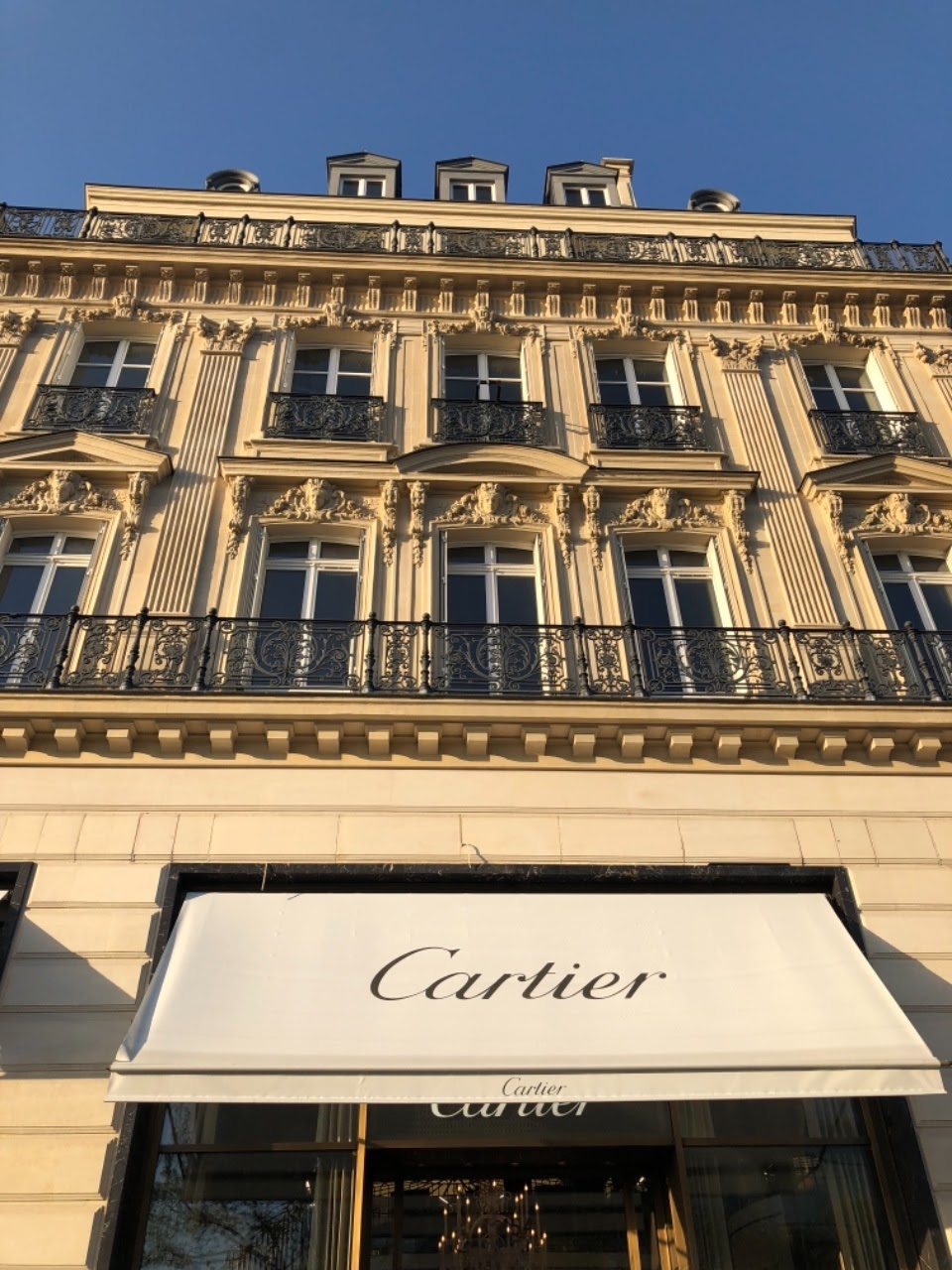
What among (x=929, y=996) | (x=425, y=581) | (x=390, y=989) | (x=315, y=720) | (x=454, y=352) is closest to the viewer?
(x=390, y=989)

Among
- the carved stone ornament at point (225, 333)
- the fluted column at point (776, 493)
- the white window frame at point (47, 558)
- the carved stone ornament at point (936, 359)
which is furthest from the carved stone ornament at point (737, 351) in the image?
the white window frame at point (47, 558)

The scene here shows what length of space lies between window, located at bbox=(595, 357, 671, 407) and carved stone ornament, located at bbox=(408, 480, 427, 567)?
2849mm

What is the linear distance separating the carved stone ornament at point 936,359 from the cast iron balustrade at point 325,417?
7.12 meters

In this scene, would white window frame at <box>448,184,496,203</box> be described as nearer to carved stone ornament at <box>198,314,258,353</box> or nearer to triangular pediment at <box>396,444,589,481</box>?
carved stone ornament at <box>198,314,258,353</box>

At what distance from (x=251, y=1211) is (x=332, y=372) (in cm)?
903

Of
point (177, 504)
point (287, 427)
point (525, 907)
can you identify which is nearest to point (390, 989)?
point (525, 907)

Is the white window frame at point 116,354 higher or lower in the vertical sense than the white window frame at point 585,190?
lower

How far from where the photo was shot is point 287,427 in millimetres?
10727

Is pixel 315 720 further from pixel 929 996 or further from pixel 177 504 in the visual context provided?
pixel 929 996

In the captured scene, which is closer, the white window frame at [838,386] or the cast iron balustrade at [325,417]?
the cast iron balustrade at [325,417]

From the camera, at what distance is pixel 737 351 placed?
1224 centimetres

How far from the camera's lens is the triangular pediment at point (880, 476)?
10336 millimetres

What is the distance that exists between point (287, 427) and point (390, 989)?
6764 millimetres

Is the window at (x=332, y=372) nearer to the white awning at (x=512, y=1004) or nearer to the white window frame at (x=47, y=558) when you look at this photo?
the white window frame at (x=47, y=558)
